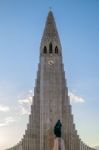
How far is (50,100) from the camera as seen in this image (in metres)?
75.1

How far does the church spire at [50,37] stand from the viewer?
262 ft

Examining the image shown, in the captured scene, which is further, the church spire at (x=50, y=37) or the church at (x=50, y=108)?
the church spire at (x=50, y=37)

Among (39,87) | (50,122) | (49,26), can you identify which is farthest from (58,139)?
(49,26)

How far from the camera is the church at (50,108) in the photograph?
239 feet

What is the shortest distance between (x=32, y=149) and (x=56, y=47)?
20893 mm

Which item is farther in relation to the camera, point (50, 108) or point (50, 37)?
point (50, 37)

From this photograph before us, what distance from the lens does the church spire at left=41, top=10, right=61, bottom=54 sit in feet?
262

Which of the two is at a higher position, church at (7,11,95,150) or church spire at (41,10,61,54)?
church spire at (41,10,61,54)

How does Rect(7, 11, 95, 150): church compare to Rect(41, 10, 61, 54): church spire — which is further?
Rect(41, 10, 61, 54): church spire

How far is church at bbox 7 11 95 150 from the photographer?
72.9 meters

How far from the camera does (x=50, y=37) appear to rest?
80.7m

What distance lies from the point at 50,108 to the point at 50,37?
1521 cm

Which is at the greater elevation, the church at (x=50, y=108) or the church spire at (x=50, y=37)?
the church spire at (x=50, y=37)

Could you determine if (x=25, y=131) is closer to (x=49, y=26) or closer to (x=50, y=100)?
(x=50, y=100)
